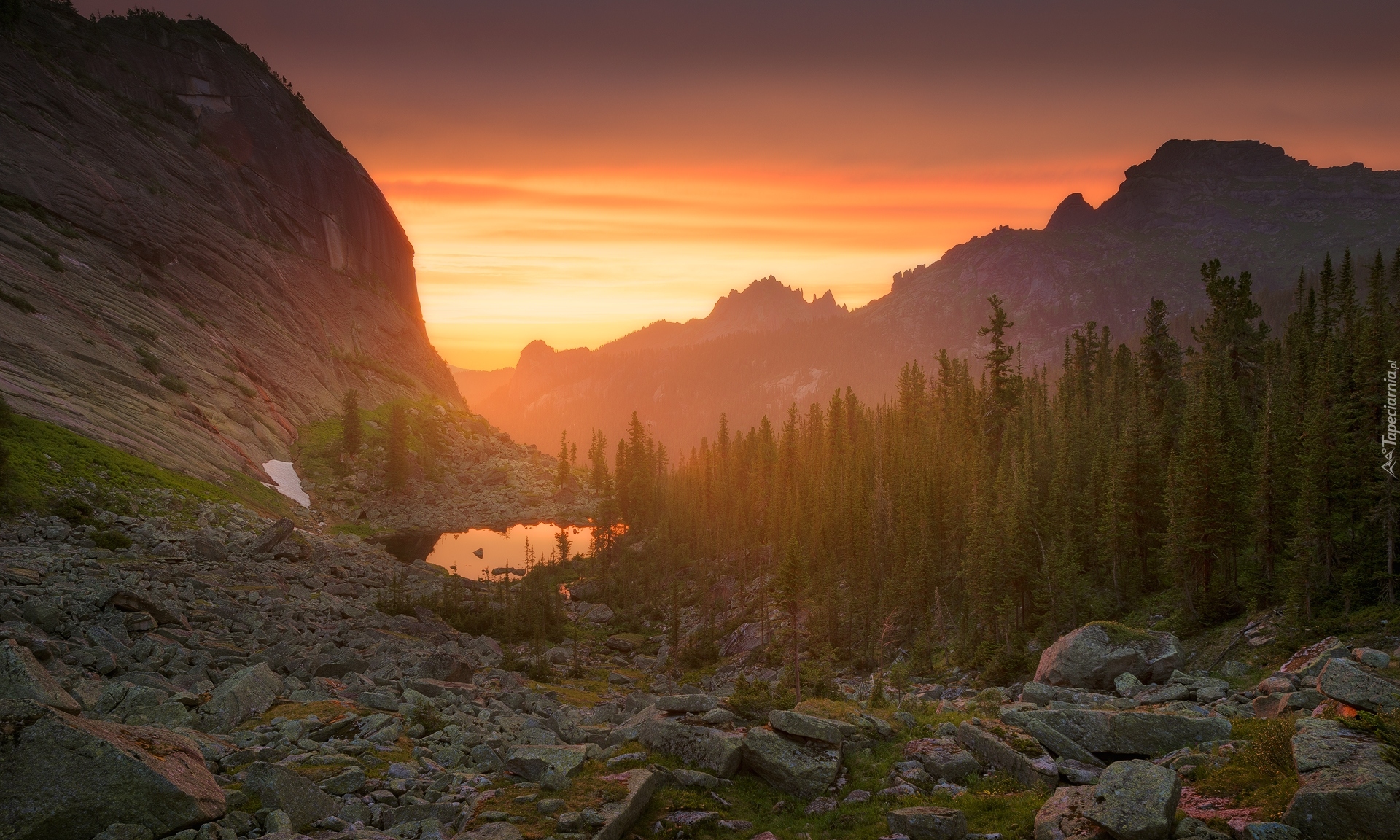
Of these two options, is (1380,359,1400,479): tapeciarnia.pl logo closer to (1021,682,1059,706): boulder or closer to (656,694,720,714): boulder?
(1021,682,1059,706): boulder

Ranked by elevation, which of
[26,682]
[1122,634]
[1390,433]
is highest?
[1390,433]

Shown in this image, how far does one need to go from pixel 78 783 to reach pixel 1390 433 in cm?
5228

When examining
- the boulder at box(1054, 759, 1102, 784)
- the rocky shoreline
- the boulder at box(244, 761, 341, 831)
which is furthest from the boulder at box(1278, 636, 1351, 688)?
the boulder at box(244, 761, 341, 831)

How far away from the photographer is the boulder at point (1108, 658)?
32656 mm

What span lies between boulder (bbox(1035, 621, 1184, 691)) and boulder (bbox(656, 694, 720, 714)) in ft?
57.2

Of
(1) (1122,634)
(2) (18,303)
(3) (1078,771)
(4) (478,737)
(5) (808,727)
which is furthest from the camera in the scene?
(2) (18,303)

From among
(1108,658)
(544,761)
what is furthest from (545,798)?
(1108,658)

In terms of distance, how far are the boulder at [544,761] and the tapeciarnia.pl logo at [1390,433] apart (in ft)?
124

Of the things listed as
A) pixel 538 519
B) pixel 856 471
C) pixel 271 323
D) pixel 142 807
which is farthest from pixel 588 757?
pixel 271 323

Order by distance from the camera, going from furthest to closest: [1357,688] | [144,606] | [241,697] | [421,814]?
[144,606] < [241,697] < [1357,688] < [421,814]

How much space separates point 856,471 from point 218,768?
81708 mm

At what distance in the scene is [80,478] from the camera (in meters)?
47.9

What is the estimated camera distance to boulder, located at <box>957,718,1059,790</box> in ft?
70.0

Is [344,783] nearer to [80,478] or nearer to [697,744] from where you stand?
[697,744]
